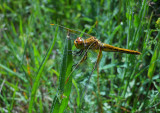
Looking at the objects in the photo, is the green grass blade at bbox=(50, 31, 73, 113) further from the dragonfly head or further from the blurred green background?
the dragonfly head

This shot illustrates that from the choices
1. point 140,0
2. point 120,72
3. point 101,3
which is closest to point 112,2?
point 101,3

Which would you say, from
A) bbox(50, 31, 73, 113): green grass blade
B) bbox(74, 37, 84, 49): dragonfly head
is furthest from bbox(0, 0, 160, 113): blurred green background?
bbox(74, 37, 84, 49): dragonfly head

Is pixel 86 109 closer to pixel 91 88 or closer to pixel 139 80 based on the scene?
pixel 91 88

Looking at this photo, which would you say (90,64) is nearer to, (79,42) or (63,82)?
(79,42)

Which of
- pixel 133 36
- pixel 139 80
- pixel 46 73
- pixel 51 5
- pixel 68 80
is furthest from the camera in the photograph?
pixel 51 5

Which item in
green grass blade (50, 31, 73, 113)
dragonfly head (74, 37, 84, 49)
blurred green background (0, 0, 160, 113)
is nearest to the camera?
green grass blade (50, 31, 73, 113)

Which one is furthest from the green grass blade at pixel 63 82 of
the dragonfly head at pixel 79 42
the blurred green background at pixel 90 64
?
the dragonfly head at pixel 79 42

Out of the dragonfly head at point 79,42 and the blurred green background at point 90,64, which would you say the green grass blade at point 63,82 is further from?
the dragonfly head at point 79,42

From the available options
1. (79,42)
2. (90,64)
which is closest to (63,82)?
(79,42)
